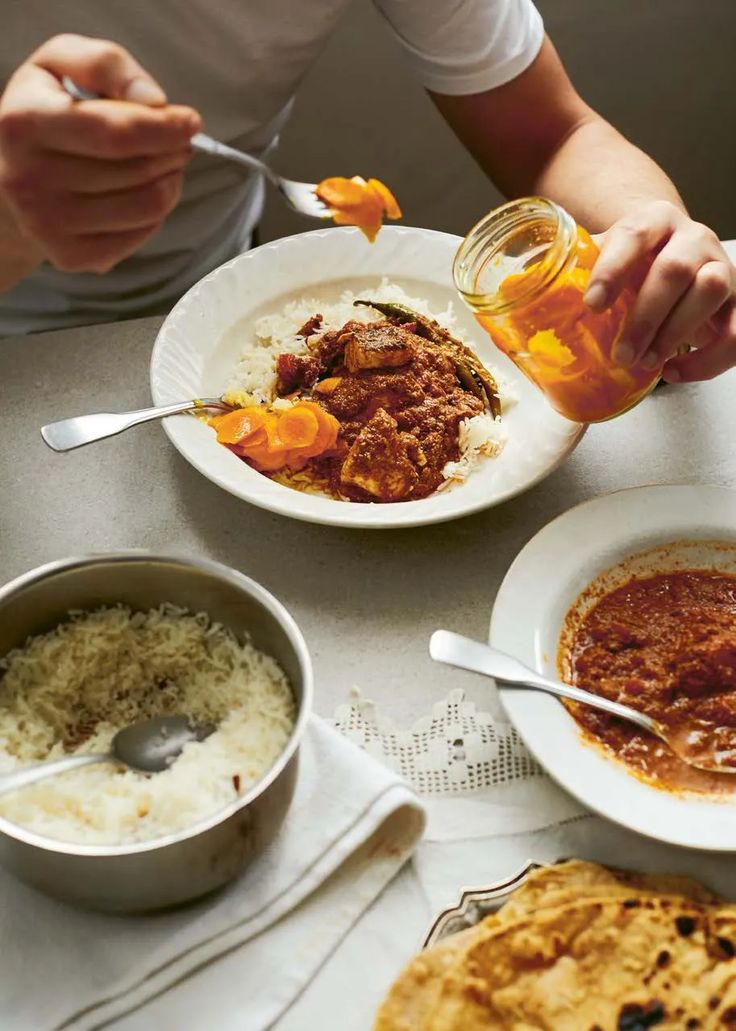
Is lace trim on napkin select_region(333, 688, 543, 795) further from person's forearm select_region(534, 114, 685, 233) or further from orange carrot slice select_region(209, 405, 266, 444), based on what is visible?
person's forearm select_region(534, 114, 685, 233)

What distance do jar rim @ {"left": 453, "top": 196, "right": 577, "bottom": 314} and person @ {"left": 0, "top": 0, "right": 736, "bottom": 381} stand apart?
0.19 feet

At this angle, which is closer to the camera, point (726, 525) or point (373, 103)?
point (726, 525)

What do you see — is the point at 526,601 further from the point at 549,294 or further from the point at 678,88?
the point at 678,88

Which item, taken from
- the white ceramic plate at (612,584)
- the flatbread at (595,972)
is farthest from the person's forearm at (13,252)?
the flatbread at (595,972)

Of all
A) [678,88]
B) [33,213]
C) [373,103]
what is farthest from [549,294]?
[678,88]

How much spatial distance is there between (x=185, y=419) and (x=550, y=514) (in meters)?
0.54

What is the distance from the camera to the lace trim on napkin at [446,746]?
1128mm

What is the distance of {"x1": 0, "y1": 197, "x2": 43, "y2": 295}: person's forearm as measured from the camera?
1233 millimetres

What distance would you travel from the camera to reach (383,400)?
4.98 ft

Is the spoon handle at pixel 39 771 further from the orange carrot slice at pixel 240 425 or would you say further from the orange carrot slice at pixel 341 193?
the orange carrot slice at pixel 341 193

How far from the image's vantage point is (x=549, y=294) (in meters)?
1.20

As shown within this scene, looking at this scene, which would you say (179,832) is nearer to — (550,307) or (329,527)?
(329,527)

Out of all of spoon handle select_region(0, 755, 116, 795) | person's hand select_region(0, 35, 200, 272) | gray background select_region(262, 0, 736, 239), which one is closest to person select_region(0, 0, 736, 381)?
person's hand select_region(0, 35, 200, 272)

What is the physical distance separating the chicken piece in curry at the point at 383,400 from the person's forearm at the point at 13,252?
0.35 meters
